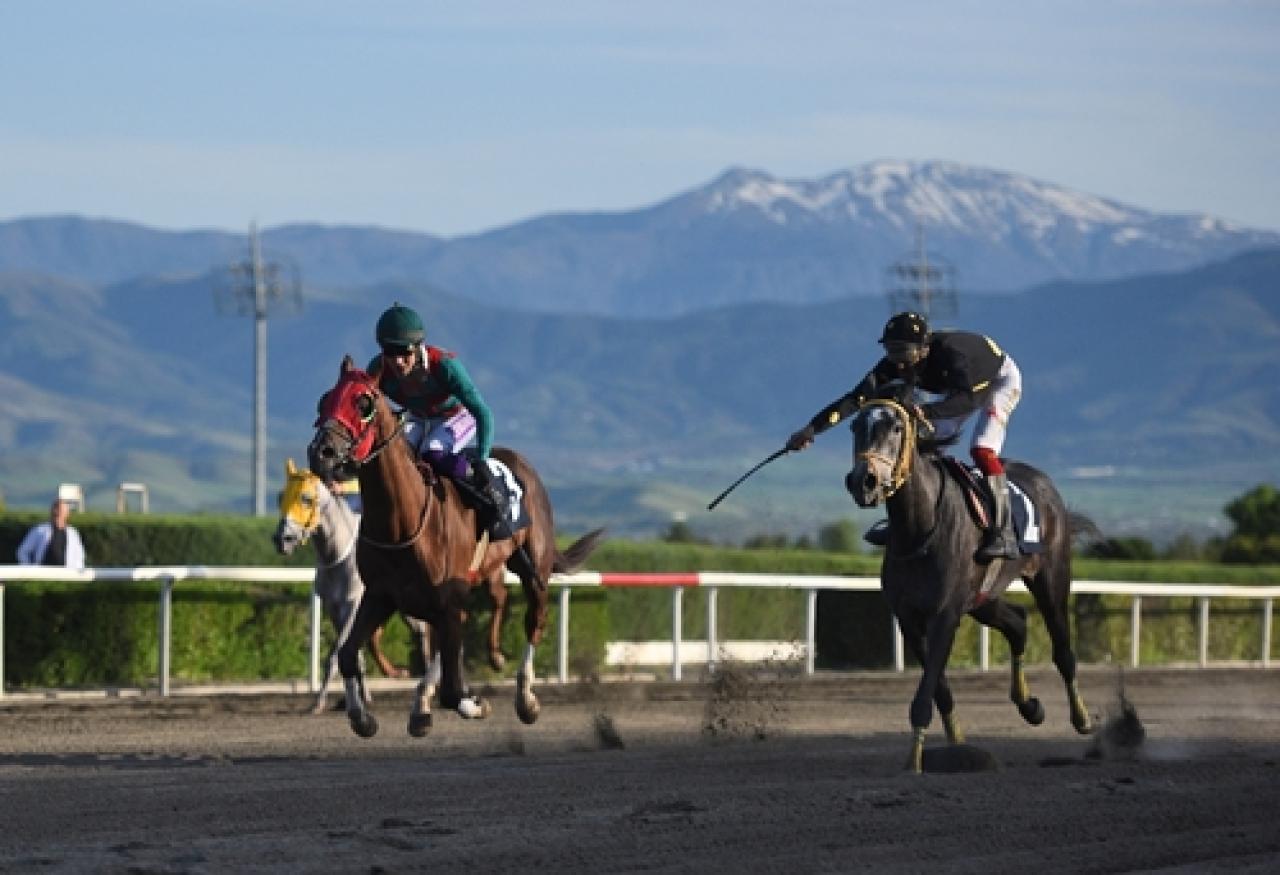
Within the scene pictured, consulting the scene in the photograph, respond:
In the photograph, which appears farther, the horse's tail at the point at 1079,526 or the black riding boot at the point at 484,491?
the horse's tail at the point at 1079,526

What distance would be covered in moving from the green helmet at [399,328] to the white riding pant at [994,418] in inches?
86.8

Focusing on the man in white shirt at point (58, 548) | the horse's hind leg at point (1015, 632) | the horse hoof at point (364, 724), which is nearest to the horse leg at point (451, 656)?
the horse hoof at point (364, 724)

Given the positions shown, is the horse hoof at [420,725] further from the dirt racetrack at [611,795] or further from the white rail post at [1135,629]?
the white rail post at [1135,629]

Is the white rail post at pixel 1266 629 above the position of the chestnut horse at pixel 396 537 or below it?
below

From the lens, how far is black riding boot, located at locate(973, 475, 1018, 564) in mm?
11156

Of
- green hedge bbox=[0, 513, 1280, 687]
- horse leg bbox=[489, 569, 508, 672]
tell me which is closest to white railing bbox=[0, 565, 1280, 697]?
green hedge bbox=[0, 513, 1280, 687]

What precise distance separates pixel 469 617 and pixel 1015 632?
6.64m

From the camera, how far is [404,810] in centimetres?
866

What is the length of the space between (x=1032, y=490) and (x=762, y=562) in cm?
1168

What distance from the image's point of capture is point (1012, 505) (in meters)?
11.9

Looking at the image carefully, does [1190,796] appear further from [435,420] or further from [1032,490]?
[435,420]

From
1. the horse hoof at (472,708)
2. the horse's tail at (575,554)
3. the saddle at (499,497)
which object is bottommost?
the horse hoof at (472,708)

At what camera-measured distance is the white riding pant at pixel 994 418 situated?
11.7m

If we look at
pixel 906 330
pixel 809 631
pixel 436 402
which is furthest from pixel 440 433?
pixel 809 631
